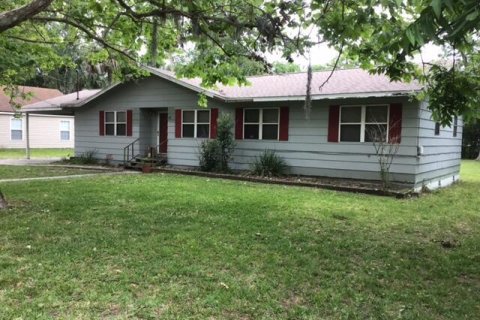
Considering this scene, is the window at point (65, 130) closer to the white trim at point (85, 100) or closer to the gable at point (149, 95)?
the white trim at point (85, 100)

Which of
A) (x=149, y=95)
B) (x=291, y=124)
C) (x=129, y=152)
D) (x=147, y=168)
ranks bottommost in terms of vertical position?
(x=147, y=168)

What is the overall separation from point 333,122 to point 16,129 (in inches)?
927

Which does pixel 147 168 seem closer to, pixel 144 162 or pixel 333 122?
pixel 144 162

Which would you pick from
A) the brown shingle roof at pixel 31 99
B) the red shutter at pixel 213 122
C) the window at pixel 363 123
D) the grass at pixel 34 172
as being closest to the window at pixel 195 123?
the red shutter at pixel 213 122

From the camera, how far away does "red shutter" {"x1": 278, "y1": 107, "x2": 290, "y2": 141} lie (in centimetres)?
1328

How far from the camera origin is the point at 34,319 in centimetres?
339

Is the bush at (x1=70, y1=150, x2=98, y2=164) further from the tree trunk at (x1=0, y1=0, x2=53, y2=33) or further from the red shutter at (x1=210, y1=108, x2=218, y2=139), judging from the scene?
the tree trunk at (x1=0, y1=0, x2=53, y2=33)

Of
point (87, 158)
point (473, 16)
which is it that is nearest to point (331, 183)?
point (473, 16)

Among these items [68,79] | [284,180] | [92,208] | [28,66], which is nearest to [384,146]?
[284,180]

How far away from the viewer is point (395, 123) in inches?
444

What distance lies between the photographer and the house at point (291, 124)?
11289 millimetres

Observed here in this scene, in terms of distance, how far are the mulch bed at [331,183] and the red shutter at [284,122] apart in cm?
132

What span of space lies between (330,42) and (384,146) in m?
6.62

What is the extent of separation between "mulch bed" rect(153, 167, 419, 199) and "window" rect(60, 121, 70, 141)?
20.1m
